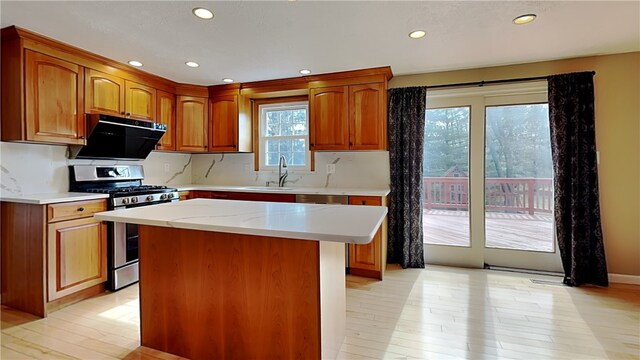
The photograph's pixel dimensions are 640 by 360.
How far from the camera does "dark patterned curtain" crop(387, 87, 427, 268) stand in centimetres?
338

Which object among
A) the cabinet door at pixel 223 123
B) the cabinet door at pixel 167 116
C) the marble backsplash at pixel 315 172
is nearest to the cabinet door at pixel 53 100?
the cabinet door at pixel 167 116

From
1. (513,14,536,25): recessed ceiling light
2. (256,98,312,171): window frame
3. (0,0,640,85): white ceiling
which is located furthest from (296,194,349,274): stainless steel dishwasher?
(513,14,536,25): recessed ceiling light

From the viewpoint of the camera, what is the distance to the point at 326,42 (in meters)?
2.63

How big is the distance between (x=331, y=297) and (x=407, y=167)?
2124 mm

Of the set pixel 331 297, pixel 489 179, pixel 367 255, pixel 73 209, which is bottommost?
pixel 367 255

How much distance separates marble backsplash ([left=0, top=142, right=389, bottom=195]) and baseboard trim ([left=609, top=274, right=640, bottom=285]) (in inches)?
93.7

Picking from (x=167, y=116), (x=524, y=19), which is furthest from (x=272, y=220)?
(x=167, y=116)

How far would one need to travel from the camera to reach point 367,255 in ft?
10.3

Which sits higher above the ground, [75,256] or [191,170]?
[191,170]

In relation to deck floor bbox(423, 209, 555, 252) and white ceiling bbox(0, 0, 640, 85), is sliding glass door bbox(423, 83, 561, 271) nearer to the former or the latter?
deck floor bbox(423, 209, 555, 252)

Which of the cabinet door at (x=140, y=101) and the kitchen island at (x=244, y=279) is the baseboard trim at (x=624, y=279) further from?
the cabinet door at (x=140, y=101)

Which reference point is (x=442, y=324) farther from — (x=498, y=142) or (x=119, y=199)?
(x=119, y=199)

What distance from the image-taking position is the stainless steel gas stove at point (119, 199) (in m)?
2.82

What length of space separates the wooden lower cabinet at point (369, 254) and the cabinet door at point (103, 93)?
8.84 feet
